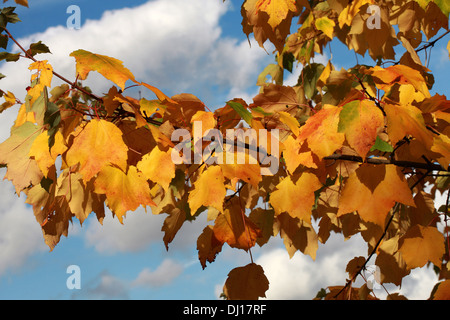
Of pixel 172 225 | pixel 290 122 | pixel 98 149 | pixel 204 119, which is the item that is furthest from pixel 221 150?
pixel 172 225

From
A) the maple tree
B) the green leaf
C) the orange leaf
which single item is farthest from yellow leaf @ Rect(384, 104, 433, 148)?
the orange leaf

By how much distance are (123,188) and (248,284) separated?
712mm

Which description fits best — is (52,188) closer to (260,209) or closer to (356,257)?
(260,209)

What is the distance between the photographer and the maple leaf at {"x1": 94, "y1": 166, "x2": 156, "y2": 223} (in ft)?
4.26

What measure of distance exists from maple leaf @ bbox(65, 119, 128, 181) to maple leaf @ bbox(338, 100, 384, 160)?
62 cm

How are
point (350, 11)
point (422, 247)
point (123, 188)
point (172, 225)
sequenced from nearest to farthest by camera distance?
point (123, 188) → point (422, 247) → point (172, 225) → point (350, 11)

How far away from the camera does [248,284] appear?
5.70 ft

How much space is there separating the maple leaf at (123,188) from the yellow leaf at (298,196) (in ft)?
1.47

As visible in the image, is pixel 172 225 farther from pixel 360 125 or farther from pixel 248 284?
pixel 360 125

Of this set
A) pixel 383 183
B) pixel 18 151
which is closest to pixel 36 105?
pixel 18 151

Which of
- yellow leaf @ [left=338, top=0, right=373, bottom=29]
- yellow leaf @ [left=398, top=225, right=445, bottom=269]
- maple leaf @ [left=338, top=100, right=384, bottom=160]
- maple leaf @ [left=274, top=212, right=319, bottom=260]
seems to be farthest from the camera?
yellow leaf @ [left=338, top=0, right=373, bottom=29]

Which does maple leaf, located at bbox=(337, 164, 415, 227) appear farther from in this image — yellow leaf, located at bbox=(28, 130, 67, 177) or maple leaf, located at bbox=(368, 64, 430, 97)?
yellow leaf, located at bbox=(28, 130, 67, 177)

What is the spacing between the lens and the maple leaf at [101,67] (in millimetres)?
1235
